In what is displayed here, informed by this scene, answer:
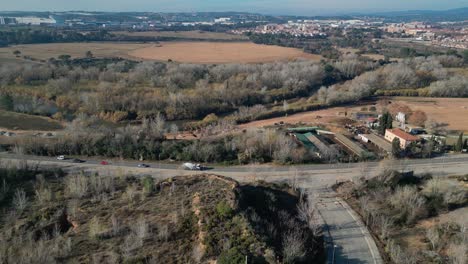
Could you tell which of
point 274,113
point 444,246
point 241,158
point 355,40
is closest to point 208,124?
point 274,113

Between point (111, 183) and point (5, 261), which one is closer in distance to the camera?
point (5, 261)

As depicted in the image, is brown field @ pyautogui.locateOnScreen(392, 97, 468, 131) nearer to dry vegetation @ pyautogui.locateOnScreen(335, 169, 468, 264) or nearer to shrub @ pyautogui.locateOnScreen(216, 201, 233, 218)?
dry vegetation @ pyautogui.locateOnScreen(335, 169, 468, 264)

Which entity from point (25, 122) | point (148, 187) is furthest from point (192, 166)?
point (25, 122)

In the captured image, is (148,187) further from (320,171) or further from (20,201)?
(320,171)

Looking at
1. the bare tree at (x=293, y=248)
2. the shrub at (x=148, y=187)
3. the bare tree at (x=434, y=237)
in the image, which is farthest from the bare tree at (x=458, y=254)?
the shrub at (x=148, y=187)

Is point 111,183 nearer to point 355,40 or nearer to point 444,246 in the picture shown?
point 444,246

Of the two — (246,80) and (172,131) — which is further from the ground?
(246,80)

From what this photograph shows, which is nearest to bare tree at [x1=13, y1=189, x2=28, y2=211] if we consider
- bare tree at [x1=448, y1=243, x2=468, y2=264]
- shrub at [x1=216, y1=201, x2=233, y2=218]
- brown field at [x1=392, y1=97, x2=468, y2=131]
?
shrub at [x1=216, y1=201, x2=233, y2=218]
